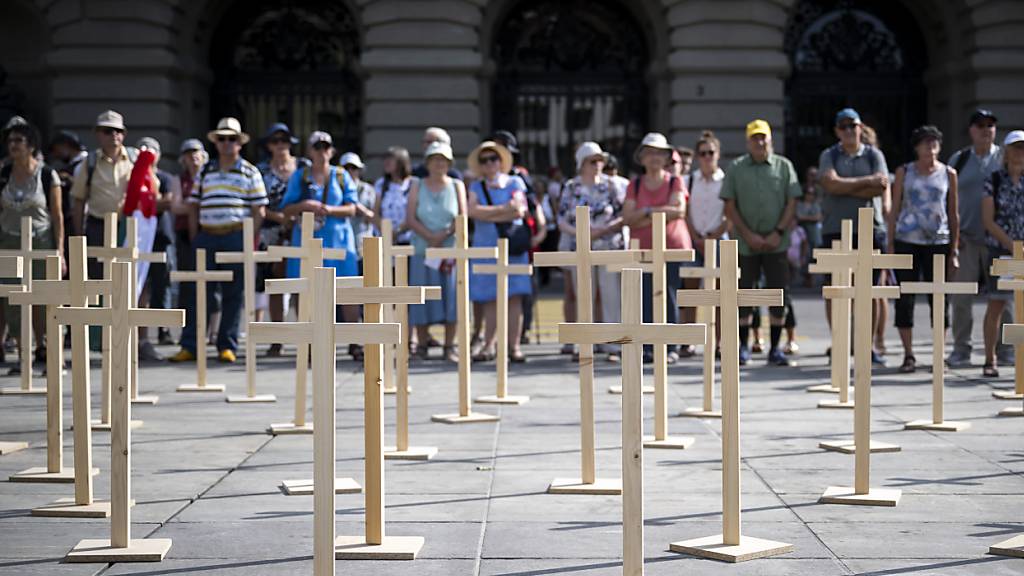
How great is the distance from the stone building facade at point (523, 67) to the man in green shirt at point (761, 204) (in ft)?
37.9

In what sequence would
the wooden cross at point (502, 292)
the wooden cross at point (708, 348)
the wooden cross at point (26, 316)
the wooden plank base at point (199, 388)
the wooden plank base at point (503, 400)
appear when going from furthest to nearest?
the wooden plank base at point (199, 388) → the wooden plank base at point (503, 400) → the wooden cross at point (26, 316) → the wooden cross at point (502, 292) → the wooden cross at point (708, 348)

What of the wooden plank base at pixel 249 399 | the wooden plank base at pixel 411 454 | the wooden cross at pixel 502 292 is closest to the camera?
→ the wooden plank base at pixel 411 454

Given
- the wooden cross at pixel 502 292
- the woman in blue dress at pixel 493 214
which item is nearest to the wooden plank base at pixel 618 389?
the wooden cross at pixel 502 292

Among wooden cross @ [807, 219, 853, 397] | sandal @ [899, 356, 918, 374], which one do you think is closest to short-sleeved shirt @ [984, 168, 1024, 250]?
sandal @ [899, 356, 918, 374]

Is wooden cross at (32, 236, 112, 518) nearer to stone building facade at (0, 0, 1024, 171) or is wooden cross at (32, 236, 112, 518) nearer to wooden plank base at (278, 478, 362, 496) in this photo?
wooden plank base at (278, 478, 362, 496)

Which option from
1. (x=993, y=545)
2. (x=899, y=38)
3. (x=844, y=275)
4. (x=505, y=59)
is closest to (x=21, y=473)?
(x=993, y=545)

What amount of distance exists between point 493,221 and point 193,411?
3835mm

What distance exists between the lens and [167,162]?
2488 centimetres

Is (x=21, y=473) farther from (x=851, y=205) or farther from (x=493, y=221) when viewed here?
(x=851, y=205)

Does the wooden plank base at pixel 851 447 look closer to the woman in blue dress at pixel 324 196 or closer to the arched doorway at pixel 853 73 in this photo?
the woman in blue dress at pixel 324 196

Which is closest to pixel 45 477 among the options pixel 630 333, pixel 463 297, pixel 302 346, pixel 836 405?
pixel 302 346

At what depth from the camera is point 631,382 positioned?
17.0 ft

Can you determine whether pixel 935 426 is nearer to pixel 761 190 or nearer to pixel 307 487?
pixel 307 487

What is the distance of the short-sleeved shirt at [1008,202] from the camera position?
12.5 meters
